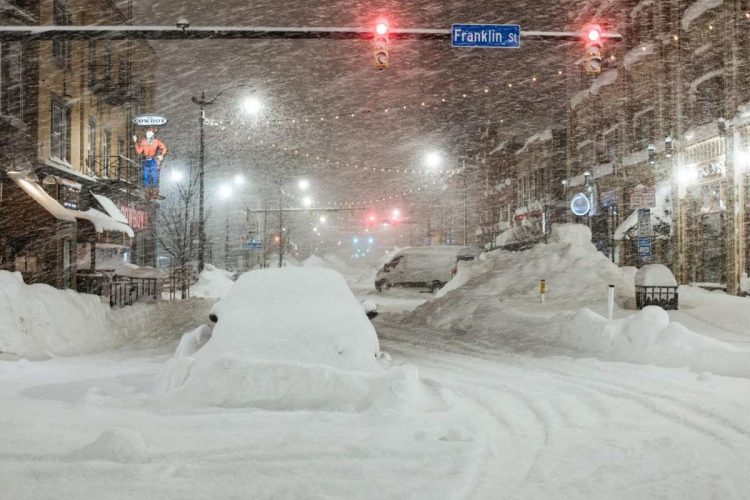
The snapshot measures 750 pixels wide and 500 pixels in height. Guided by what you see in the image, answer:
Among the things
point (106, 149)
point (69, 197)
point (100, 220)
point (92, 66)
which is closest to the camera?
point (100, 220)

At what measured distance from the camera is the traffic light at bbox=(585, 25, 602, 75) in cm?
1284

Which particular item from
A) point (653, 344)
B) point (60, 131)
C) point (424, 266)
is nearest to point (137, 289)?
point (60, 131)

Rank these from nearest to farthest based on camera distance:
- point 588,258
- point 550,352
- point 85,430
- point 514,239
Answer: point 85,430, point 550,352, point 588,258, point 514,239

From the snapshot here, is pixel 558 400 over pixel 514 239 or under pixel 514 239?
under

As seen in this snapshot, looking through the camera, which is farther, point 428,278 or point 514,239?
point 514,239

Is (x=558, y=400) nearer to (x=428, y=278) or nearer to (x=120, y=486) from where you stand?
(x=120, y=486)

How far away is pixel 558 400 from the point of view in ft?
27.5

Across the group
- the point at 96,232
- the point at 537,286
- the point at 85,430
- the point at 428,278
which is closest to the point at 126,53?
the point at 96,232

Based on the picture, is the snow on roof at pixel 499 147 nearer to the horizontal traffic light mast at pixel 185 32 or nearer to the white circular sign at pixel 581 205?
the white circular sign at pixel 581 205

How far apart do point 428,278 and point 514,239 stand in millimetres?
17870

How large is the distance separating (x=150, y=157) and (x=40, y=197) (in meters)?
11.5

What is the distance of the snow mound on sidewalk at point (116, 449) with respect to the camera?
218 inches

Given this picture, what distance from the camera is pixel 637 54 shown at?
31641 millimetres

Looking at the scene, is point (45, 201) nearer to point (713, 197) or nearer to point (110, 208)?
point (110, 208)
